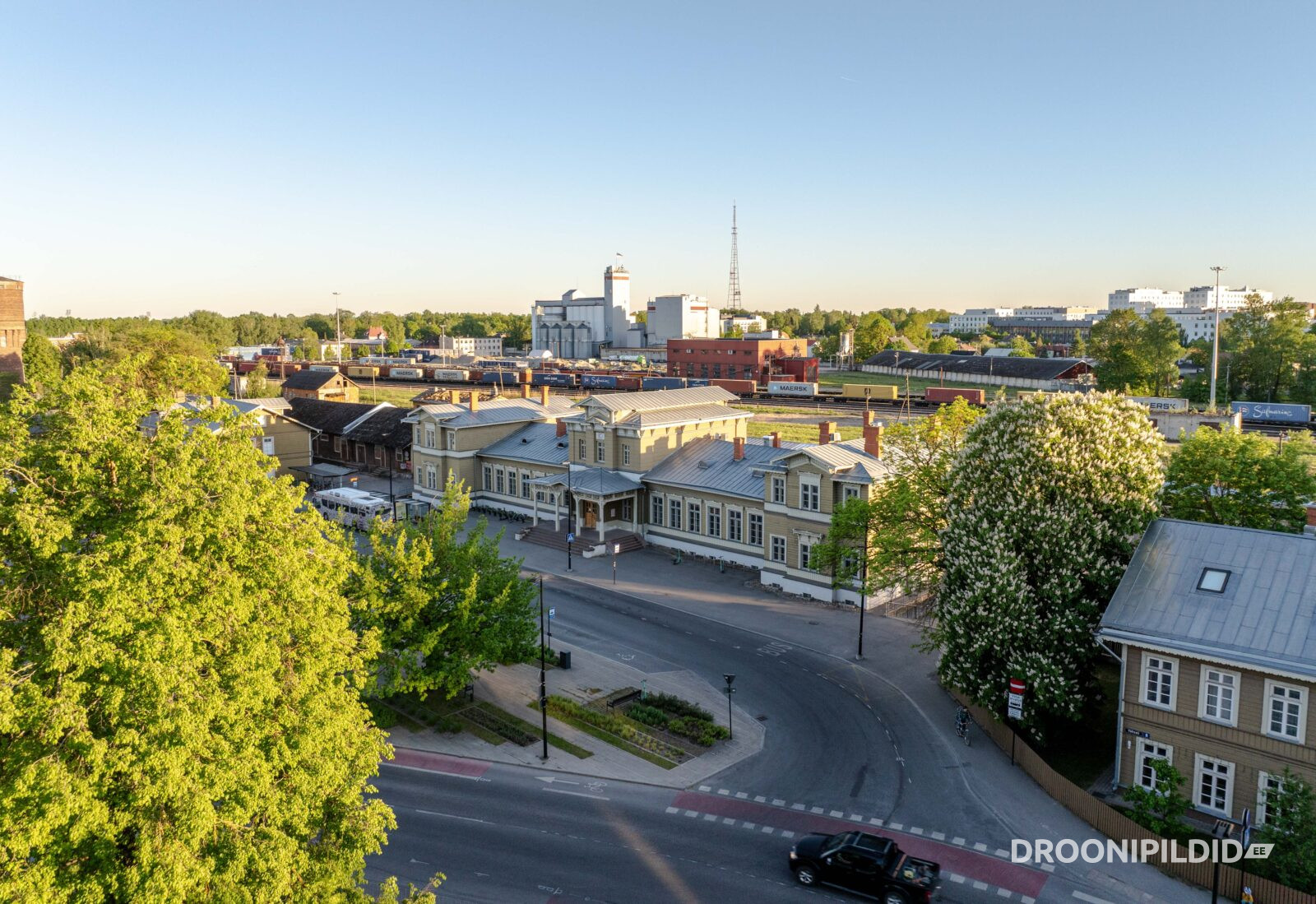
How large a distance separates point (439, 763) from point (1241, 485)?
101 ft

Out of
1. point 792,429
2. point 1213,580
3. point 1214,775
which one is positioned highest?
point 1213,580

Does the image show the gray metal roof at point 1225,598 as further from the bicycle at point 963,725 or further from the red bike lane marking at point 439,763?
the red bike lane marking at point 439,763

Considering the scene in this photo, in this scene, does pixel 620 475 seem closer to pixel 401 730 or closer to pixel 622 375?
pixel 401 730

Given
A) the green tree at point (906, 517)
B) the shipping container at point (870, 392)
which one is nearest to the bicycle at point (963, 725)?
the green tree at point (906, 517)

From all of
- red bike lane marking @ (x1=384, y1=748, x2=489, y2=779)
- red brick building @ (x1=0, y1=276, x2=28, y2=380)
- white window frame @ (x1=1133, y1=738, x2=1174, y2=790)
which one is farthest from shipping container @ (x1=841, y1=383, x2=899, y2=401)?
red brick building @ (x1=0, y1=276, x2=28, y2=380)

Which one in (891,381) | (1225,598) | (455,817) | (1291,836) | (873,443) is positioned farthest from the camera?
(891,381)

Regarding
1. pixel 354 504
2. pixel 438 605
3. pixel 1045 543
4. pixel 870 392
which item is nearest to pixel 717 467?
pixel 438 605

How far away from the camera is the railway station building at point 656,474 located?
47.2 m

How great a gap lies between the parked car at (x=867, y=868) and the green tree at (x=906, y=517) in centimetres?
1434

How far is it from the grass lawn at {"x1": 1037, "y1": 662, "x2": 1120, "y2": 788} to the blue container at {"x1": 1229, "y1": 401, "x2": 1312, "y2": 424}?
83.0 metres

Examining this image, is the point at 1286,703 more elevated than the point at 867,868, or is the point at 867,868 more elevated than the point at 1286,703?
the point at 1286,703

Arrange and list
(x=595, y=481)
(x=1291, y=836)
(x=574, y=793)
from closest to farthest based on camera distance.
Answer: (x=1291, y=836), (x=574, y=793), (x=595, y=481)

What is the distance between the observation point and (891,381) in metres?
170

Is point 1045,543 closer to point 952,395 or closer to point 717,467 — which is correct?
point 717,467
